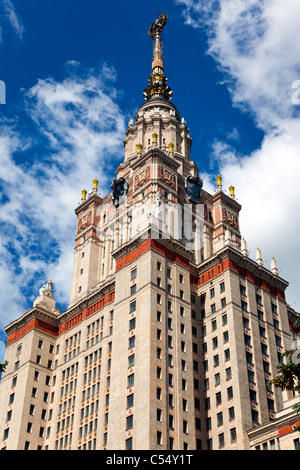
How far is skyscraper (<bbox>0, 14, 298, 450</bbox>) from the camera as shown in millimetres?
93688

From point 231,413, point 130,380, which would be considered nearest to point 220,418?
point 231,413

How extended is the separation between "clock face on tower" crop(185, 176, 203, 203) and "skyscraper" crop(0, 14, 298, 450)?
29cm

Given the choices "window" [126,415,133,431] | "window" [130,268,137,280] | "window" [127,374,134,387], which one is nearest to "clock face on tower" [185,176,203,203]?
"window" [130,268,137,280]

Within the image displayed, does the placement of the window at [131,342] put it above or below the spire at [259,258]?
below

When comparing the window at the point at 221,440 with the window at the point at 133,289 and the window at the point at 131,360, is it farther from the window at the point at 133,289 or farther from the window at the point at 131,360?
the window at the point at 133,289

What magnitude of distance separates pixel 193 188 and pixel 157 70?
4922cm

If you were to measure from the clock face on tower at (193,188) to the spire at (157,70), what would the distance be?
117 ft

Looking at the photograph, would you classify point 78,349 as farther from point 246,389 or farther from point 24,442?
point 246,389

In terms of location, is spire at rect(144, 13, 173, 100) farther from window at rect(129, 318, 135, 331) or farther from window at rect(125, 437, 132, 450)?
window at rect(125, 437, 132, 450)

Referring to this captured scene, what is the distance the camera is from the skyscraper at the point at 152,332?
9369cm

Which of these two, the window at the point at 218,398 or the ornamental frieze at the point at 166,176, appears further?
the ornamental frieze at the point at 166,176

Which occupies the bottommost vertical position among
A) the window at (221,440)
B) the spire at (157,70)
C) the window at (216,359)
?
the window at (221,440)

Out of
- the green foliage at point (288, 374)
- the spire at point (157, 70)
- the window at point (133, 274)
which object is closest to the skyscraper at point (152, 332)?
the window at point (133, 274)

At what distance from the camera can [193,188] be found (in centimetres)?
13100
